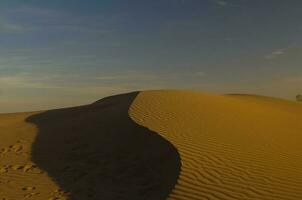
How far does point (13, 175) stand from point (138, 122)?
435 centimetres

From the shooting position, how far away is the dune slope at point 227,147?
8.59 meters

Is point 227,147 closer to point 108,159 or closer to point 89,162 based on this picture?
point 108,159

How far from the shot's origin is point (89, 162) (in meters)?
11.5

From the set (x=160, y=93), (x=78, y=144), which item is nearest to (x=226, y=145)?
(x=78, y=144)

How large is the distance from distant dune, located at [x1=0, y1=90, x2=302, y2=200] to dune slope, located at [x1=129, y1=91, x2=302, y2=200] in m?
0.02

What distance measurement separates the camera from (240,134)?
41.6 ft

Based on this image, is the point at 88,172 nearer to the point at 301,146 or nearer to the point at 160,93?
the point at 301,146

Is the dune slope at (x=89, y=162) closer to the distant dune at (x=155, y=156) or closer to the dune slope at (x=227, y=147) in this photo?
the distant dune at (x=155, y=156)

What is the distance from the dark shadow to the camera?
30.7 ft

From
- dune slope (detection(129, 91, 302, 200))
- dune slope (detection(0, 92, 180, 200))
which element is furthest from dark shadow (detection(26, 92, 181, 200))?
dune slope (detection(129, 91, 302, 200))

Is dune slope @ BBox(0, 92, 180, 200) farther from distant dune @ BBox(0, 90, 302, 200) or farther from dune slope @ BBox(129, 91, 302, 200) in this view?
dune slope @ BBox(129, 91, 302, 200)

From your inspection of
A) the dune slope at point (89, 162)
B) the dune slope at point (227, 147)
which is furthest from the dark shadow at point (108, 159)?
the dune slope at point (227, 147)

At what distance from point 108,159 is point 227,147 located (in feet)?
10.6

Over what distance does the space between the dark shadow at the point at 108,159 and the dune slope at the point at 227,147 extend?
0.42 meters
